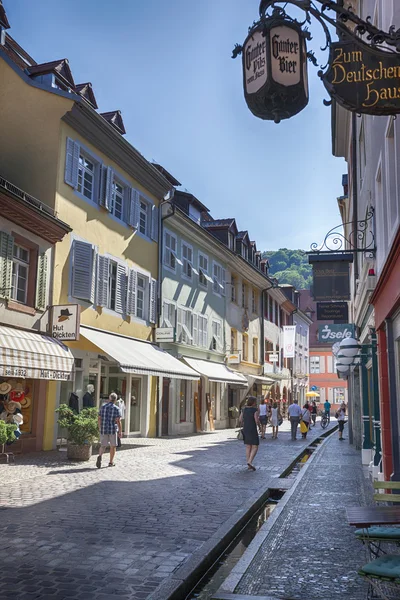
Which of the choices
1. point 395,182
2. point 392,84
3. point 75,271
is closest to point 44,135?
point 75,271

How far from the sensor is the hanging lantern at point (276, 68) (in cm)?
489

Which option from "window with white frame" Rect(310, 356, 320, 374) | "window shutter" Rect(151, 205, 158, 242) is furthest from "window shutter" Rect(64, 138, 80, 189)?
"window with white frame" Rect(310, 356, 320, 374)

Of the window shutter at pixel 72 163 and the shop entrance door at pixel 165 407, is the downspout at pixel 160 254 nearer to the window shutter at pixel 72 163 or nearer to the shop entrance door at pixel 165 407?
the shop entrance door at pixel 165 407

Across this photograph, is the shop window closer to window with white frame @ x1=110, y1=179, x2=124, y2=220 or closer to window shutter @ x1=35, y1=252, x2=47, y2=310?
window with white frame @ x1=110, y1=179, x2=124, y2=220

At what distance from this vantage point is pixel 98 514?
8.12 metres

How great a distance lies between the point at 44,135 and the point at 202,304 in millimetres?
13776

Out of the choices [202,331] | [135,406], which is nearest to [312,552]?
[135,406]

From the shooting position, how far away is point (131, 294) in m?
21.7

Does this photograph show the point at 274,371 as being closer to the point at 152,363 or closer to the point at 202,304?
the point at 202,304

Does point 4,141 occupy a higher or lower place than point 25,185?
higher

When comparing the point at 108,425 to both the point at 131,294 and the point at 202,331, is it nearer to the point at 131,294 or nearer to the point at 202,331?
the point at 131,294

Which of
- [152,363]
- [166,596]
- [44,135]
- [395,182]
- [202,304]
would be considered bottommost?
[166,596]

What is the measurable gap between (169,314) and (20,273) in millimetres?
10611

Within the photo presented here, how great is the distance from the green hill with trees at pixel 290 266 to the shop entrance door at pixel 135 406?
232 feet
